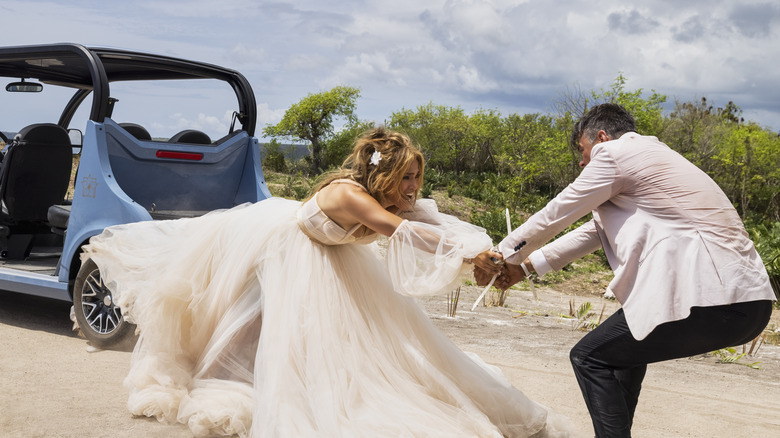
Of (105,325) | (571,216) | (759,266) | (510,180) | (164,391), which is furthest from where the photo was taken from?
(510,180)

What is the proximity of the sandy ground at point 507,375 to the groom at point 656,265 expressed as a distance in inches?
49.4

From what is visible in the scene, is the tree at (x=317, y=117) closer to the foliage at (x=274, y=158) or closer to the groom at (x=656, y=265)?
the foliage at (x=274, y=158)

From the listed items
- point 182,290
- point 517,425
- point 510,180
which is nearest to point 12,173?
point 182,290

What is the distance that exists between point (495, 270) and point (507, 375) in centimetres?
188

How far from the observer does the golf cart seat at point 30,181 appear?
757cm

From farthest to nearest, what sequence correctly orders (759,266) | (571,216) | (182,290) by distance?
1. (182,290)
2. (571,216)
3. (759,266)

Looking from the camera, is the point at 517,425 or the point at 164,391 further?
the point at 164,391

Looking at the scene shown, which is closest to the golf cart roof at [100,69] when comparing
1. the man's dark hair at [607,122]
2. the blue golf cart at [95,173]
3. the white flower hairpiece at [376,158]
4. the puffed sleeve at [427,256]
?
the blue golf cart at [95,173]

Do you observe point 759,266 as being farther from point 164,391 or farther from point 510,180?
point 510,180

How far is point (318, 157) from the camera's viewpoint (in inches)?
1273

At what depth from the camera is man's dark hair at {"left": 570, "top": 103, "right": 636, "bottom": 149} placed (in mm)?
3664

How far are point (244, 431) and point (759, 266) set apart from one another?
270 centimetres

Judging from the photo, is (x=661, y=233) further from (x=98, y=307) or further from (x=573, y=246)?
(x=98, y=307)

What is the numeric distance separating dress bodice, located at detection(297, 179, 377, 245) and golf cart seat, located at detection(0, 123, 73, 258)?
4.52 m
